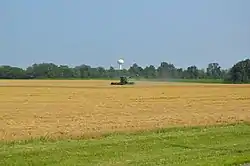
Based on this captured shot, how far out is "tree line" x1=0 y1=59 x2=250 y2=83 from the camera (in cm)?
13488

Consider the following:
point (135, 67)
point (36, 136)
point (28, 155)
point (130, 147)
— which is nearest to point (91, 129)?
point (36, 136)

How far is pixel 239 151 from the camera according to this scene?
1456cm

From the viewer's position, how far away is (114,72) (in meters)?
143

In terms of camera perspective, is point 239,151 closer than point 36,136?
Yes

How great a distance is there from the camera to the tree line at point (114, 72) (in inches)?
5310

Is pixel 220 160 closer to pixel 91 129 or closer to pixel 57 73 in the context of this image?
pixel 91 129

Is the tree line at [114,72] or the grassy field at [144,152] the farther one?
the tree line at [114,72]

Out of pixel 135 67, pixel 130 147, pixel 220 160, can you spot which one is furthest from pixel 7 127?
pixel 135 67

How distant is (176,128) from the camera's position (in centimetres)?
2372

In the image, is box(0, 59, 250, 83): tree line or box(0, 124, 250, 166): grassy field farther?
box(0, 59, 250, 83): tree line

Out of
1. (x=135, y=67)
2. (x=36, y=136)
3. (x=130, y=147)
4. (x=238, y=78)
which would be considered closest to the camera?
(x=130, y=147)

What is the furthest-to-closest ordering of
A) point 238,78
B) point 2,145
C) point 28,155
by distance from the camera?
point 238,78 → point 2,145 → point 28,155

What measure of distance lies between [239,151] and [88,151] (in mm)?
4199

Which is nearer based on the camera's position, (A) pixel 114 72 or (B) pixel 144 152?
(B) pixel 144 152
